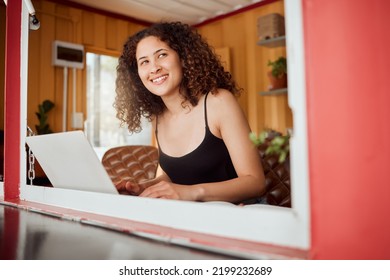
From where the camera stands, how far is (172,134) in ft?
5.52

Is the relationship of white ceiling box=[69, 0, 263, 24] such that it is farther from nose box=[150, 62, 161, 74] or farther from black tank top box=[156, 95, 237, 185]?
black tank top box=[156, 95, 237, 185]

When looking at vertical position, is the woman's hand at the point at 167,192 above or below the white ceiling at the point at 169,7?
below

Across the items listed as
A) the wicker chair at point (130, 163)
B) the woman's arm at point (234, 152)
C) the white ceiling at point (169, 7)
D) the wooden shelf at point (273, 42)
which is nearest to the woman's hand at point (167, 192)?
the woman's arm at point (234, 152)

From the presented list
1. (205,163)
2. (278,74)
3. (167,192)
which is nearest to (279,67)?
(278,74)

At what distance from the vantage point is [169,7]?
14.3ft

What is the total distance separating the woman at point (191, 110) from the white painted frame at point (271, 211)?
61 centimetres

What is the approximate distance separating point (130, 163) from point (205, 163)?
1223 millimetres

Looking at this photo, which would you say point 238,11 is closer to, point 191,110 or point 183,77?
point 183,77

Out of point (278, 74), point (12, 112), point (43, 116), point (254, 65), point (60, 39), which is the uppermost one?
point (60, 39)

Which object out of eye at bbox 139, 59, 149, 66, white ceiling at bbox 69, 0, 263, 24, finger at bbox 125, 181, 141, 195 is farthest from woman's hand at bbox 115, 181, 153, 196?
white ceiling at bbox 69, 0, 263, 24

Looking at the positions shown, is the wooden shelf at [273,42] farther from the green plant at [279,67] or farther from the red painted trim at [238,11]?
the red painted trim at [238,11]

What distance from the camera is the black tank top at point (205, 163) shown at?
1.51 metres

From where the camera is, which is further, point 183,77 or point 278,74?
point 278,74
